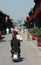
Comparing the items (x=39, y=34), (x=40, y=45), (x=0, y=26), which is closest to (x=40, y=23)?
(x=39, y=34)

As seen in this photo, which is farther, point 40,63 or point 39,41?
point 39,41

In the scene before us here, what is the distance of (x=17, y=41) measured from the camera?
1725 centimetres

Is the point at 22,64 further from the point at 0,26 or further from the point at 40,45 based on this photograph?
the point at 0,26

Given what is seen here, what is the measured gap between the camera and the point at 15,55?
16.9 meters

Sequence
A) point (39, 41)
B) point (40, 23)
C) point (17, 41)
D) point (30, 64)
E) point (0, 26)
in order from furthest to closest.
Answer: point (0, 26)
point (40, 23)
point (39, 41)
point (17, 41)
point (30, 64)

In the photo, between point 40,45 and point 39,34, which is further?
point 39,34

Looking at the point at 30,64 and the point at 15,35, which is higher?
the point at 15,35

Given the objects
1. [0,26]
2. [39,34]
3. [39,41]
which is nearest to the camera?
[39,41]

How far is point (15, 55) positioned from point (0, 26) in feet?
280

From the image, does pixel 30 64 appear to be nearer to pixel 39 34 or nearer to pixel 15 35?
pixel 15 35

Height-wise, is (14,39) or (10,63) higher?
(14,39)

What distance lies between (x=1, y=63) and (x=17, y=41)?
1594 millimetres

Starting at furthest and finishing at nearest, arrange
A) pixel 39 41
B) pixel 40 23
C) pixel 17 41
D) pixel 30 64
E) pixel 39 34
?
1. pixel 40 23
2. pixel 39 34
3. pixel 39 41
4. pixel 17 41
5. pixel 30 64

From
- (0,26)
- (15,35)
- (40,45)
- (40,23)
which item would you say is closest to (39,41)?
(40,45)
